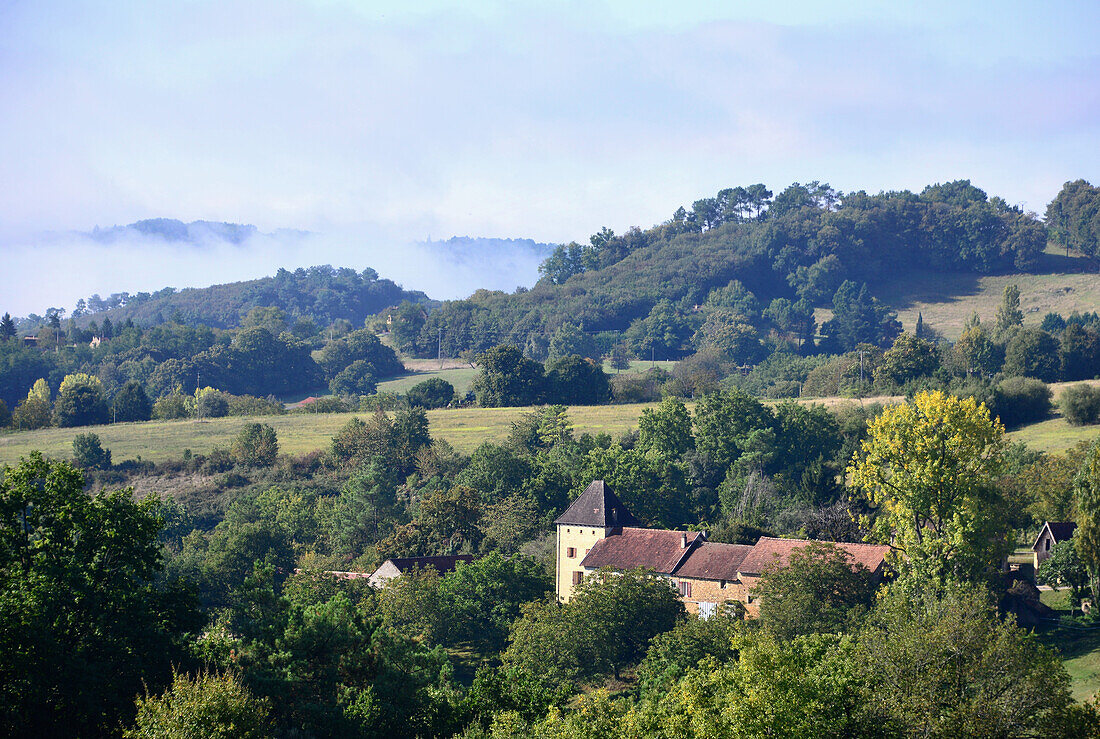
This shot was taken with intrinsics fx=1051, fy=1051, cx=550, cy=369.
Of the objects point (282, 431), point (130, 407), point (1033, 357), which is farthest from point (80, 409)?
point (1033, 357)

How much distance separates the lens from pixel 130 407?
378 ft

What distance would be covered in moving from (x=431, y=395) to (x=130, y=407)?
33.2 meters

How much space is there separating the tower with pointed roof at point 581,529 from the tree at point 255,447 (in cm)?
4315

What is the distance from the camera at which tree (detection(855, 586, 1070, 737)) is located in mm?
22922

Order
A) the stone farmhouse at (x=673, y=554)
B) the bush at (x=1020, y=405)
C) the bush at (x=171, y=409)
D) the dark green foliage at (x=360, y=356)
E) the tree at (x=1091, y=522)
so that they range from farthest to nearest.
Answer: the dark green foliage at (x=360, y=356)
the bush at (x=171, y=409)
the bush at (x=1020, y=405)
the stone farmhouse at (x=673, y=554)
the tree at (x=1091, y=522)

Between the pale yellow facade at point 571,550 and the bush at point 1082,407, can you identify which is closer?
the pale yellow facade at point 571,550

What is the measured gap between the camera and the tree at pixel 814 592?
138ft

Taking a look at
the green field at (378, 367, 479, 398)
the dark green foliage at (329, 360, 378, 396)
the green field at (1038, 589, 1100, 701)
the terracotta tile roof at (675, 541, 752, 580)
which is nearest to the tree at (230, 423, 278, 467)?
the terracotta tile roof at (675, 541, 752, 580)

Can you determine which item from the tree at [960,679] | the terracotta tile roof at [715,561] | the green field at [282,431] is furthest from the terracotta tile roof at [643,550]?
the green field at [282,431]

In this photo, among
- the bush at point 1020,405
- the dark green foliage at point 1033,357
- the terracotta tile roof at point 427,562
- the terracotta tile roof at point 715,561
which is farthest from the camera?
the dark green foliage at point 1033,357

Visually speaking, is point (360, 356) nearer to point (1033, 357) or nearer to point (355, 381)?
point (355, 381)

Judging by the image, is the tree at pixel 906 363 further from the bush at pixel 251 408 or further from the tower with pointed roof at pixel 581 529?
the bush at pixel 251 408

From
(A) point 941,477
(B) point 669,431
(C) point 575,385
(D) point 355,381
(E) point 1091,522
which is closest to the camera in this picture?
(E) point 1091,522

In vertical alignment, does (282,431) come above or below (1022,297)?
below
